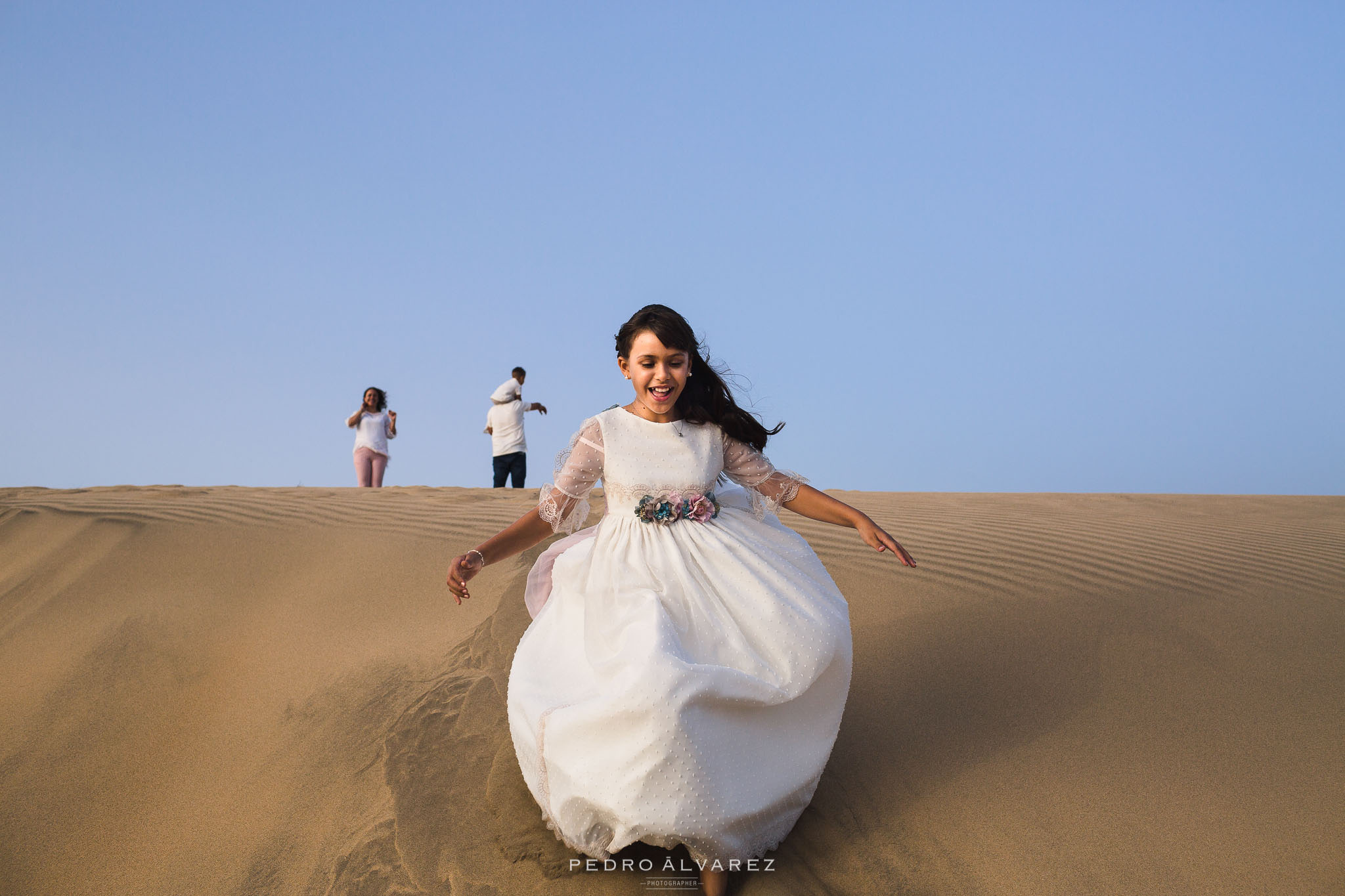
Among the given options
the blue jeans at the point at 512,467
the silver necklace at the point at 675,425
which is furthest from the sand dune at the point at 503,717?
the blue jeans at the point at 512,467

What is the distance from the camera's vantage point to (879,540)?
303 cm

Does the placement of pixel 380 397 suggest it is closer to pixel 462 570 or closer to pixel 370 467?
pixel 370 467

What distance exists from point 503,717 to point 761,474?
5.22 ft

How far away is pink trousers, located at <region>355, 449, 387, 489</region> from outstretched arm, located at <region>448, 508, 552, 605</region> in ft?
24.6

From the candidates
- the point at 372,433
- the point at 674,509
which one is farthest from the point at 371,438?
the point at 674,509

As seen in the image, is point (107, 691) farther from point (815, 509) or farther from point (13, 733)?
point (815, 509)

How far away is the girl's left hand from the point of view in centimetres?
297

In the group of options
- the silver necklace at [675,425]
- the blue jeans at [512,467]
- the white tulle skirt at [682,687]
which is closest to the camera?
the white tulle skirt at [682,687]

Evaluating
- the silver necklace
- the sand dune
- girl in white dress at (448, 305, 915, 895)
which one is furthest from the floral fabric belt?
the sand dune

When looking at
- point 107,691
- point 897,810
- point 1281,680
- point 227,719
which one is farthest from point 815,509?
point 107,691

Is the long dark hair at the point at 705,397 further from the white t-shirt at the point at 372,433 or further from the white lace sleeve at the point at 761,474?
the white t-shirt at the point at 372,433

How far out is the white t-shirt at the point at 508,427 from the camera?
10492 millimetres

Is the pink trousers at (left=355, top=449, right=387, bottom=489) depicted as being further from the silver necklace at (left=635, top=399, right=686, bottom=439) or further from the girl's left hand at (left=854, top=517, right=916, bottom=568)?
the girl's left hand at (left=854, top=517, right=916, bottom=568)

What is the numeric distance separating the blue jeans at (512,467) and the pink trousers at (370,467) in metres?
1.35
